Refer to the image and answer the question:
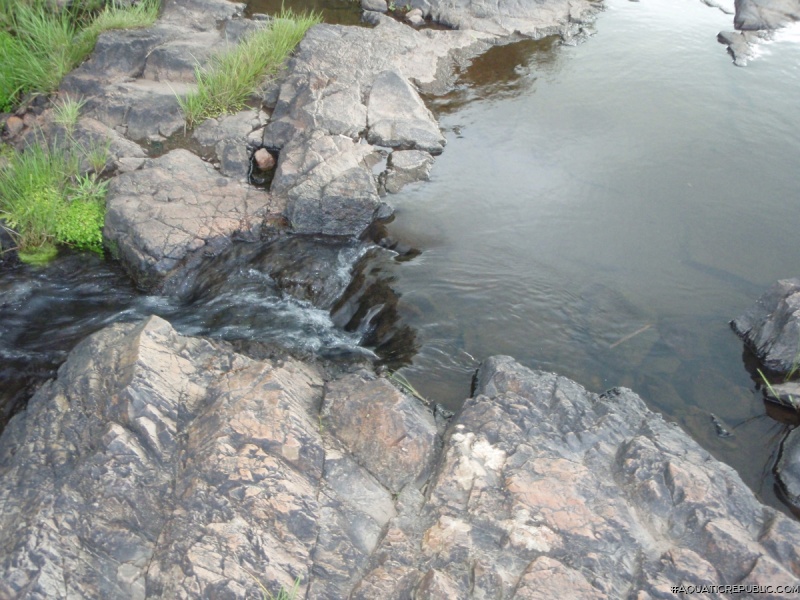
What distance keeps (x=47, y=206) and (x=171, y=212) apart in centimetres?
107

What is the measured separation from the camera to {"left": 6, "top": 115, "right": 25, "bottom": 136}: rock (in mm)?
6941

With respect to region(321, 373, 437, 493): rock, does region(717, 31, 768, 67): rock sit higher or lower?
higher

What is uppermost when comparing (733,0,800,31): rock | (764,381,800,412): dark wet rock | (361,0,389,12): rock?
(733,0,800,31): rock

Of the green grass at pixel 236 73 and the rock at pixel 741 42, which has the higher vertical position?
the rock at pixel 741 42

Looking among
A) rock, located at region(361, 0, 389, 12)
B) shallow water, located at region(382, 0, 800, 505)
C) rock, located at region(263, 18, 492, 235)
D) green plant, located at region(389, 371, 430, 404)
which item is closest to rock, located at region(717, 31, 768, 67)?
shallow water, located at region(382, 0, 800, 505)

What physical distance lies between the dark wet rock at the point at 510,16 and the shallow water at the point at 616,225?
641 mm

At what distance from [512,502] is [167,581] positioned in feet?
5.60

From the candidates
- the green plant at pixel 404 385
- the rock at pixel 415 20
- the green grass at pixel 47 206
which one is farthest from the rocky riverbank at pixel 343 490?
the rock at pixel 415 20

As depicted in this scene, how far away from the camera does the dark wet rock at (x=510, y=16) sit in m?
9.99

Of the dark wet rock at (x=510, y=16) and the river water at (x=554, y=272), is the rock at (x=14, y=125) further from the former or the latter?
the dark wet rock at (x=510, y=16)

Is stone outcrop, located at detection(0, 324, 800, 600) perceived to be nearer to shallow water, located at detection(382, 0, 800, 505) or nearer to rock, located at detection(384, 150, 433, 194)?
shallow water, located at detection(382, 0, 800, 505)

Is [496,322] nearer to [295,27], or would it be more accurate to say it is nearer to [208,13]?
[295,27]

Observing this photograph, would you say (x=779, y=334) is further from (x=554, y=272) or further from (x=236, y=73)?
(x=236, y=73)

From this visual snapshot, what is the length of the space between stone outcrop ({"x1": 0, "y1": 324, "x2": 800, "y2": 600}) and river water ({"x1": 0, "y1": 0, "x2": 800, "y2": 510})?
3.41 ft
